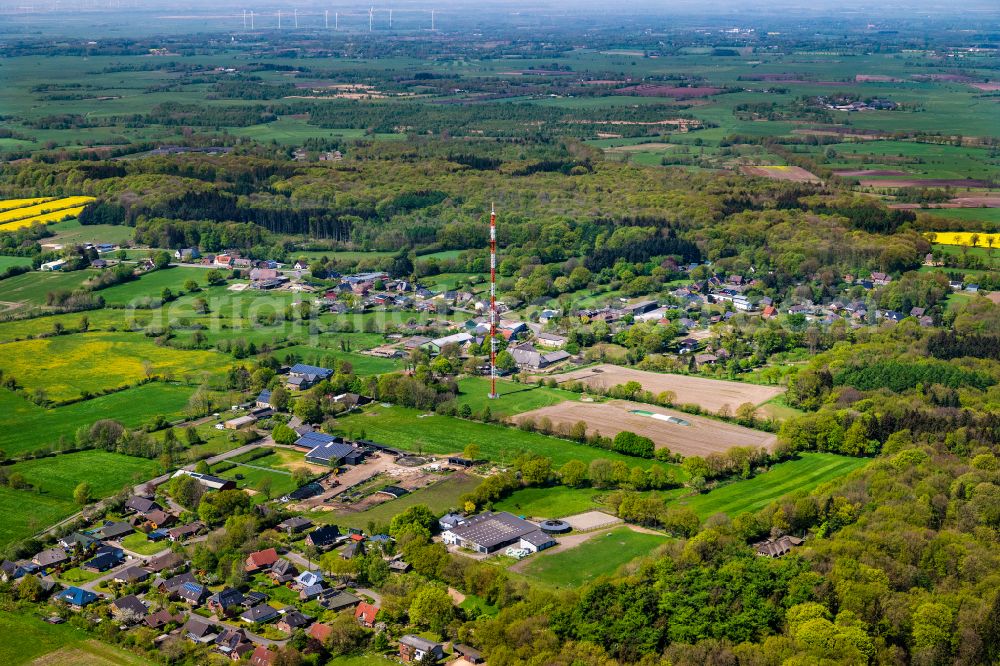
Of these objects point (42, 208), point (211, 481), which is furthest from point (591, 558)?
point (42, 208)

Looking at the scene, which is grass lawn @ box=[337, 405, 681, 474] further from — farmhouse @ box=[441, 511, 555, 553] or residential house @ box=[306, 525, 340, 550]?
residential house @ box=[306, 525, 340, 550]

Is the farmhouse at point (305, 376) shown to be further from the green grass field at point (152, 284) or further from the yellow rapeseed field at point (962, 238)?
the yellow rapeseed field at point (962, 238)

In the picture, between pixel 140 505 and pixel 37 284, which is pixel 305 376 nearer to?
pixel 140 505

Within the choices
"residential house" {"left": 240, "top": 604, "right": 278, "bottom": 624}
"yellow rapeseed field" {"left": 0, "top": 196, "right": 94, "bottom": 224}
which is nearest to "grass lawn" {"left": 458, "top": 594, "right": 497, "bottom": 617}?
"residential house" {"left": 240, "top": 604, "right": 278, "bottom": 624}

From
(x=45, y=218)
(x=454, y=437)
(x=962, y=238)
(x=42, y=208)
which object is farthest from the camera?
(x=42, y=208)

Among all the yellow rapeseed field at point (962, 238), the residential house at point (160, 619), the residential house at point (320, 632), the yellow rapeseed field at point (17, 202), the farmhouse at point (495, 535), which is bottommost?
the residential house at point (160, 619)

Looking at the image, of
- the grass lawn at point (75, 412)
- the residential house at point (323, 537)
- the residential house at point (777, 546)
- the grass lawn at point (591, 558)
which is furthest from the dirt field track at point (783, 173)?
the residential house at point (323, 537)

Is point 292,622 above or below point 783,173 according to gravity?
below
